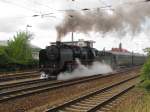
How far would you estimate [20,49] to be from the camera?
4019 centimetres

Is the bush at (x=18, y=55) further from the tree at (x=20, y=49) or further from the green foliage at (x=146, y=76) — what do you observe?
the green foliage at (x=146, y=76)

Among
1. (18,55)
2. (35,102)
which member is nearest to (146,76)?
(35,102)

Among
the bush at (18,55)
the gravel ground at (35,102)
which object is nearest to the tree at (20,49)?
the bush at (18,55)

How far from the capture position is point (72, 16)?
31.8 metres

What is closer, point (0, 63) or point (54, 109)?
point (54, 109)

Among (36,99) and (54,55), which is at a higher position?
(54,55)

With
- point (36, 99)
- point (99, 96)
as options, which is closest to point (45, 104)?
point (36, 99)

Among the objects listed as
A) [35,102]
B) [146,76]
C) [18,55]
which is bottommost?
[35,102]

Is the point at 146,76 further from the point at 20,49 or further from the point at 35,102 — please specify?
the point at 20,49

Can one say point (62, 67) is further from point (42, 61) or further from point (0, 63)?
point (0, 63)

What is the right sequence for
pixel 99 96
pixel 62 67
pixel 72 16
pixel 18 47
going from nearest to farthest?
pixel 99 96 → pixel 62 67 → pixel 72 16 → pixel 18 47

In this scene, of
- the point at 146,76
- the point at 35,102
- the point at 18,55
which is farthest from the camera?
the point at 18,55

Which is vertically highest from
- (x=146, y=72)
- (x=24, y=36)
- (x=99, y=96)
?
(x=24, y=36)

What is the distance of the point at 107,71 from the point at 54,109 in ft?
81.9
